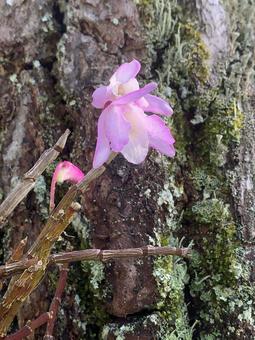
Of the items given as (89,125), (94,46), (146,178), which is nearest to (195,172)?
(146,178)

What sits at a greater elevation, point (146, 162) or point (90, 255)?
point (90, 255)

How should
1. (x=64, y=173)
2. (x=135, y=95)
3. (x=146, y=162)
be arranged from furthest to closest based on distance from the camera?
(x=146, y=162) → (x=64, y=173) → (x=135, y=95)

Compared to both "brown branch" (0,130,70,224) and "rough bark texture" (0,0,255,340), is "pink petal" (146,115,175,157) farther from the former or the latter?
"rough bark texture" (0,0,255,340)

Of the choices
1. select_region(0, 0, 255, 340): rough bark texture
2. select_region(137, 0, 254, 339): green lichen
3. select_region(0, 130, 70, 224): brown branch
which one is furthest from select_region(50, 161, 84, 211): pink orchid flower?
select_region(137, 0, 254, 339): green lichen

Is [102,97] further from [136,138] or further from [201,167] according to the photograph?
[201,167]

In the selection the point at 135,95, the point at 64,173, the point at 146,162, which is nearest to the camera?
the point at 135,95

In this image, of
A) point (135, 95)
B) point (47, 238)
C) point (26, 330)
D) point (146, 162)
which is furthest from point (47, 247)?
point (146, 162)

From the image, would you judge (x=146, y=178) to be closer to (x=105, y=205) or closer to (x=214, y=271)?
(x=105, y=205)
